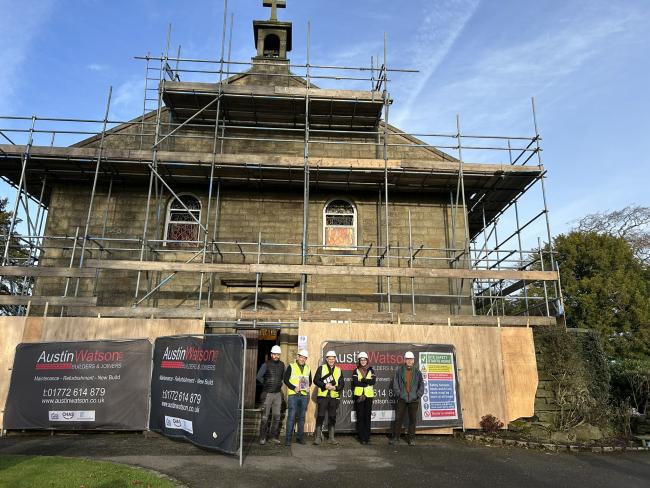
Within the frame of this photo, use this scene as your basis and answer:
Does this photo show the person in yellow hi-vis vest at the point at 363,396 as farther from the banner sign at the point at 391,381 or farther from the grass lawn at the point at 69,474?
the grass lawn at the point at 69,474

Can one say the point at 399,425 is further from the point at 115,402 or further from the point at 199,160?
the point at 199,160

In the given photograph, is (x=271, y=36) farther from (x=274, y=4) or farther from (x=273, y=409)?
(x=273, y=409)

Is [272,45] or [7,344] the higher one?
[272,45]

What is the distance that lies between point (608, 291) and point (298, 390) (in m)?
24.1

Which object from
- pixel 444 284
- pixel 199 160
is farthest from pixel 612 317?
pixel 199 160

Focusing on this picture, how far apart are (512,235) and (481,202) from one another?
1514 millimetres

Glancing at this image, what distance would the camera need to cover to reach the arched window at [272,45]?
16344 millimetres

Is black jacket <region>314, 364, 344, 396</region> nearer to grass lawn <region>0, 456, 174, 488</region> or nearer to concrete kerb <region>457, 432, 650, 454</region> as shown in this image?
concrete kerb <region>457, 432, 650, 454</region>

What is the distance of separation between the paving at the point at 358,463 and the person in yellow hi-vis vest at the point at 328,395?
0.30 m

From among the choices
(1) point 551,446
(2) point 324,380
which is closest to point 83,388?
(2) point 324,380

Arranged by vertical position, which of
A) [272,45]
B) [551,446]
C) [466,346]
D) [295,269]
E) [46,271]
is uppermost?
[272,45]

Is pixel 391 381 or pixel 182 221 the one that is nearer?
pixel 391 381

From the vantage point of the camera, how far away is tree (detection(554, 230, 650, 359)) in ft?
81.1

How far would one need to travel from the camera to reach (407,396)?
28.1ft
